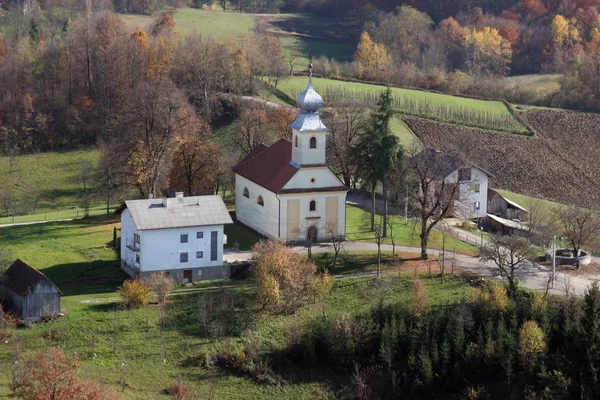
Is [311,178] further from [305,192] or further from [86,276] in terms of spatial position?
[86,276]

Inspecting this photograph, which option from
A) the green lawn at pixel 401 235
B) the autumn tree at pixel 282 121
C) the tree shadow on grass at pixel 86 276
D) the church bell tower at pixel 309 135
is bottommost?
the tree shadow on grass at pixel 86 276

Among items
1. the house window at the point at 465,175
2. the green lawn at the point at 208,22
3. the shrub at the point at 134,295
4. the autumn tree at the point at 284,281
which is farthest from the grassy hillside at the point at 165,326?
the green lawn at the point at 208,22

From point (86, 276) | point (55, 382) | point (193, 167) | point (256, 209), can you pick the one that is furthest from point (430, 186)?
point (55, 382)

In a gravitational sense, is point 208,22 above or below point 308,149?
above

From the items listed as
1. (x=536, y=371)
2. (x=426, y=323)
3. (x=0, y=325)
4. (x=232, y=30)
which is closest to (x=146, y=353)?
(x=0, y=325)

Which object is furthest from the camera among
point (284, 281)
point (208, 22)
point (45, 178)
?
point (208, 22)

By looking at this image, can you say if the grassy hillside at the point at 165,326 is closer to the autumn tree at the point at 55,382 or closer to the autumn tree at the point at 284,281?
the autumn tree at the point at 284,281

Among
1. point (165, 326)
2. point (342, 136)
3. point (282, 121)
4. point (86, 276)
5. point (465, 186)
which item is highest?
point (282, 121)
